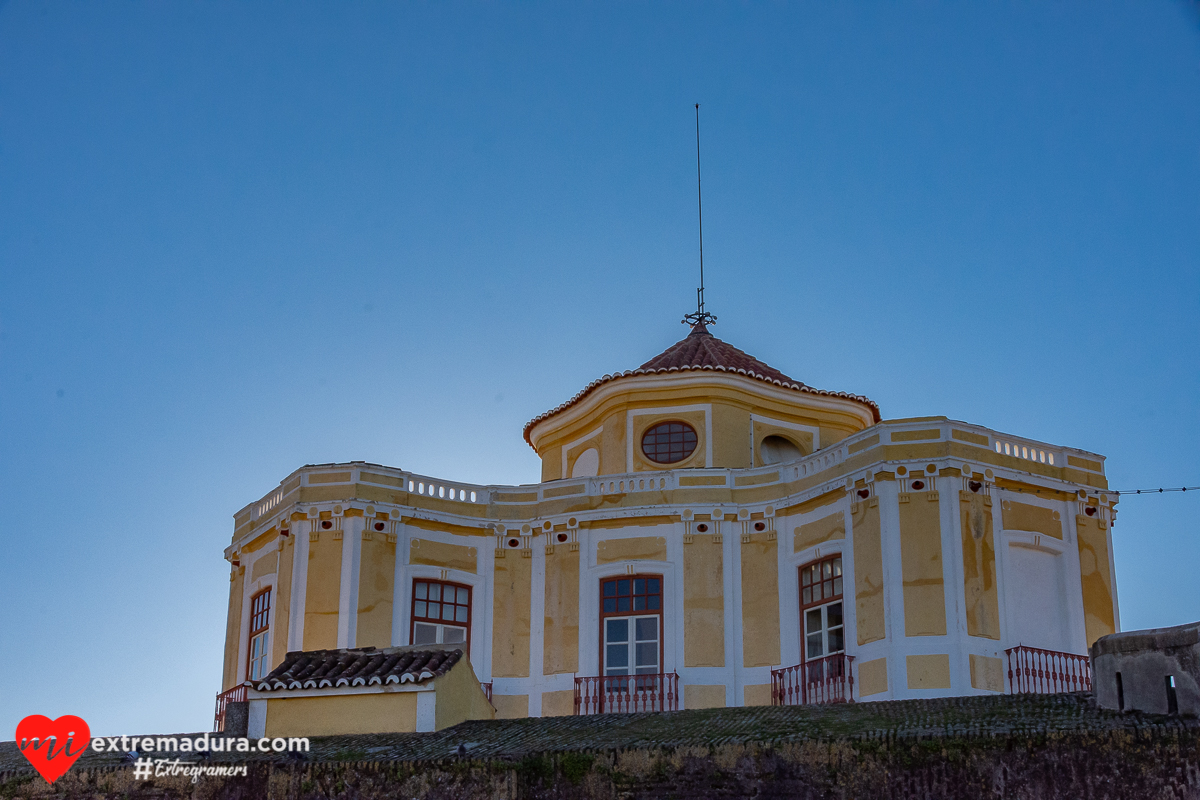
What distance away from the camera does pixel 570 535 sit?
27.5 meters

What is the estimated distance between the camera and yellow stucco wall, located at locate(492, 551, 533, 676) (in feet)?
88.1

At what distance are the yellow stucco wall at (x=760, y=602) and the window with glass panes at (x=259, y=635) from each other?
8.62 m

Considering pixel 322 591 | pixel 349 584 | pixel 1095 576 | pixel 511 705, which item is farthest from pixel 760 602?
pixel 322 591

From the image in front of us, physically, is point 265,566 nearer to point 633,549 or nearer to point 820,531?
point 633,549

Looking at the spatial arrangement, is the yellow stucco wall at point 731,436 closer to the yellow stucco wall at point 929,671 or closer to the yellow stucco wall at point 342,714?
the yellow stucco wall at point 929,671

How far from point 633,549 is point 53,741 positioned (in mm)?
11294

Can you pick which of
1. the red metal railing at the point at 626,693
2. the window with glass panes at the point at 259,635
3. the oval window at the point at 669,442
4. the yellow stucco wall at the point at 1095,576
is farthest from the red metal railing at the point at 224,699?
the yellow stucco wall at the point at 1095,576

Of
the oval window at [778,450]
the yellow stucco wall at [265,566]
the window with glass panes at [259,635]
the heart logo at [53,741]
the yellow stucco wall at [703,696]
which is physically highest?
the oval window at [778,450]

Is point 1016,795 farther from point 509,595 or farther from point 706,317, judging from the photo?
point 706,317

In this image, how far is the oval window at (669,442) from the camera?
29.0 m

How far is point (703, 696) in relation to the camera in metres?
25.7

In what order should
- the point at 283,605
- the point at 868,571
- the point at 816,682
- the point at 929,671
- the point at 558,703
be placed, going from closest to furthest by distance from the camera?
1. the point at 929,671
2. the point at 868,571
3. the point at 816,682
4. the point at 558,703
5. the point at 283,605

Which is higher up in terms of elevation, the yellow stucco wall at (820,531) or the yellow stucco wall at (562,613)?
the yellow stucco wall at (820,531)

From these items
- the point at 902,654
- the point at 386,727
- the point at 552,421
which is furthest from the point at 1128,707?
the point at 552,421
